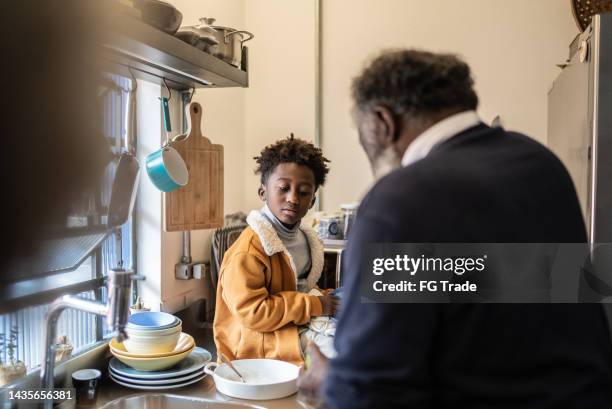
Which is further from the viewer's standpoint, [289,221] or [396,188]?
[289,221]

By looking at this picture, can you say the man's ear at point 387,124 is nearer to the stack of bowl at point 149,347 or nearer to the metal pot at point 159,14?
the metal pot at point 159,14

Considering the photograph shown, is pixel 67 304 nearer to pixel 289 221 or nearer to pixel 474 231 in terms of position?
pixel 474 231

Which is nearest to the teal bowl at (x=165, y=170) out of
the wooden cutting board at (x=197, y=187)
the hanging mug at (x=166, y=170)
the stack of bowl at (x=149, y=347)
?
the hanging mug at (x=166, y=170)

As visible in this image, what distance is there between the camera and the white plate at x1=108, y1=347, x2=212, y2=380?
1.14 m

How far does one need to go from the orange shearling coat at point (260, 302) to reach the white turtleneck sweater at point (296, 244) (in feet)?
0.17

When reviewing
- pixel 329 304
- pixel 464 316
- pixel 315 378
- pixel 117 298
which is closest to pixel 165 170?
pixel 329 304

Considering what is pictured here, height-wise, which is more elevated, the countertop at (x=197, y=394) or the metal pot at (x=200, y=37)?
the metal pot at (x=200, y=37)

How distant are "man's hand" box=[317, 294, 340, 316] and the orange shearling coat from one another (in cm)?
2

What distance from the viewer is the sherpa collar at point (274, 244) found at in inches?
49.8

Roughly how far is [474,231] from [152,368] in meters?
0.82

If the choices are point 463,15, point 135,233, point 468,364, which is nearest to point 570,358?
point 468,364

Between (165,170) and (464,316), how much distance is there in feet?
2.81

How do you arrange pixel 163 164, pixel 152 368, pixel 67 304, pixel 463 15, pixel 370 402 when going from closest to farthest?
pixel 370 402 → pixel 67 304 → pixel 152 368 → pixel 163 164 → pixel 463 15

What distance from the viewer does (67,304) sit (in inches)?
27.9
